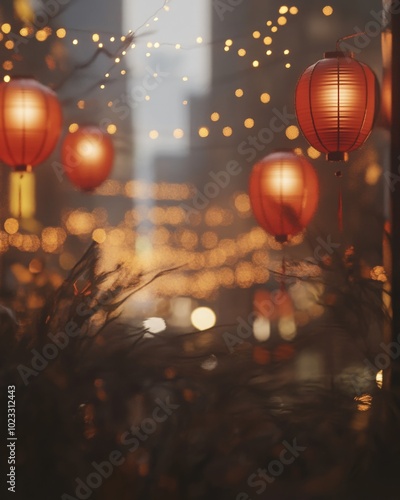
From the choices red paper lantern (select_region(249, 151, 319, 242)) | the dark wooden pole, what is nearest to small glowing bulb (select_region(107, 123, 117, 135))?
red paper lantern (select_region(249, 151, 319, 242))

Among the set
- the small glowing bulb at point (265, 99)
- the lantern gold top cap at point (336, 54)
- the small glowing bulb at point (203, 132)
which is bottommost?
the small glowing bulb at point (203, 132)

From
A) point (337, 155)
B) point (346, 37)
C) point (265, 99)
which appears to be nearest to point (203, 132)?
point (265, 99)

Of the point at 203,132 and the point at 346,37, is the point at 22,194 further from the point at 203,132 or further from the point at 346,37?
the point at 346,37

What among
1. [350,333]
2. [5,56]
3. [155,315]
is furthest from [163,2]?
[350,333]

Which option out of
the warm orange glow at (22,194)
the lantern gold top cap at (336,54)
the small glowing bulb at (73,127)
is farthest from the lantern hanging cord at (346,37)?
the warm orange glow at (22,194)

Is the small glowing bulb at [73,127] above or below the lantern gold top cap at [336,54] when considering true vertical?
below

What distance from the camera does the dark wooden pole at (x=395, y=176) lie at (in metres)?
2.92

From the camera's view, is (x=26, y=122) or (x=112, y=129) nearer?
(x=26, y=122)

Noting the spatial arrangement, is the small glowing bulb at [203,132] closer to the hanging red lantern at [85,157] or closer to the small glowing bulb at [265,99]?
the small glowing bulb at [265,99]

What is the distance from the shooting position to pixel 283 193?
2758 millimetres

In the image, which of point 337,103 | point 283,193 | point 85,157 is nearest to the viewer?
point 337,103

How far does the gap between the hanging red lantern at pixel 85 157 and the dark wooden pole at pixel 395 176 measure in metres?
1.06

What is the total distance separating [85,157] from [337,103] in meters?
0.92

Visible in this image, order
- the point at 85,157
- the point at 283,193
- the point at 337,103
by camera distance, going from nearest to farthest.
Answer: the point at 337,103
the point at 283,193
the point at 85,157
